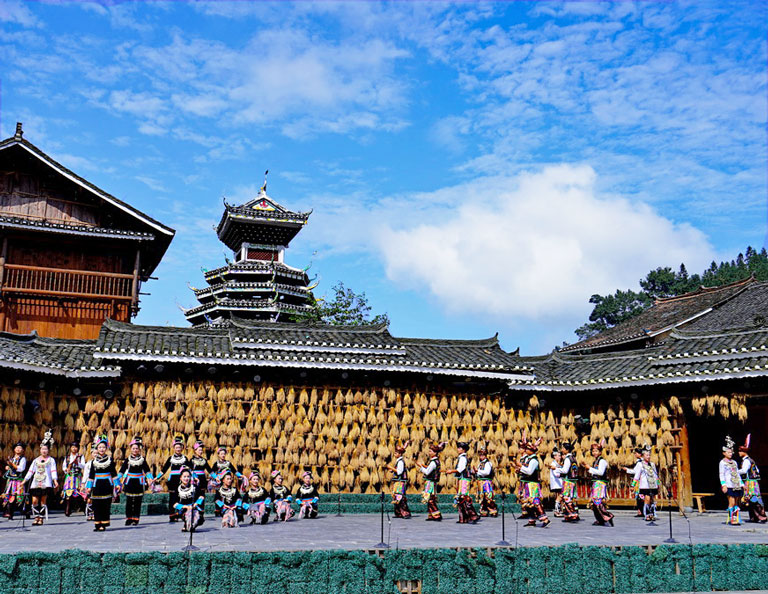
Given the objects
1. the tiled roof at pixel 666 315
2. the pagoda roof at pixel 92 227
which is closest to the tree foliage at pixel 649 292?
the tiled roof at pixel 666 315

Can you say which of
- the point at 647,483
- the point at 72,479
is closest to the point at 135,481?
the point at 72,479

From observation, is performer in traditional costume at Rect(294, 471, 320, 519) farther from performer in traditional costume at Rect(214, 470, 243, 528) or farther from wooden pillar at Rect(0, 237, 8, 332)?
wooden pillar at Rect(0, 237, 8, 332)

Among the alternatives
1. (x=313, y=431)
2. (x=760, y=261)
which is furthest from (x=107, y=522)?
(x=760, y=261)

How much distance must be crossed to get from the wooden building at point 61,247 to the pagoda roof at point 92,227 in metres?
0.03

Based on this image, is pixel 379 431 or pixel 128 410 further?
pixel 379 431

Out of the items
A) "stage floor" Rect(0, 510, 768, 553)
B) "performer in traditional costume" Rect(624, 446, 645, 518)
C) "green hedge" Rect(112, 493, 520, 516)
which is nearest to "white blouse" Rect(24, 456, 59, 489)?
"stage floor" Rect(0, 510, 768, 553)

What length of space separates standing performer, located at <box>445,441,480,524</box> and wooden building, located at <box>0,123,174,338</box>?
14061mm

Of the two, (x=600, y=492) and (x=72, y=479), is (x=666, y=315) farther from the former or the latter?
(x=72, y=479)

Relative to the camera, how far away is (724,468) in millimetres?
15461

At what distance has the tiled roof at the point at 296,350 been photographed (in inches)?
695

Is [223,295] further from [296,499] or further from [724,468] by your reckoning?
[724,468]

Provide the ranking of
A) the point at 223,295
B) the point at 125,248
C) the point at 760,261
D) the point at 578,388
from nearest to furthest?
1. the point at 578,388
2. the point at 125,248
3. the point at 223,295
4. the point at 760,261

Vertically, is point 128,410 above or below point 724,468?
above

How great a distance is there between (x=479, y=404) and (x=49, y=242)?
51.8 feet
